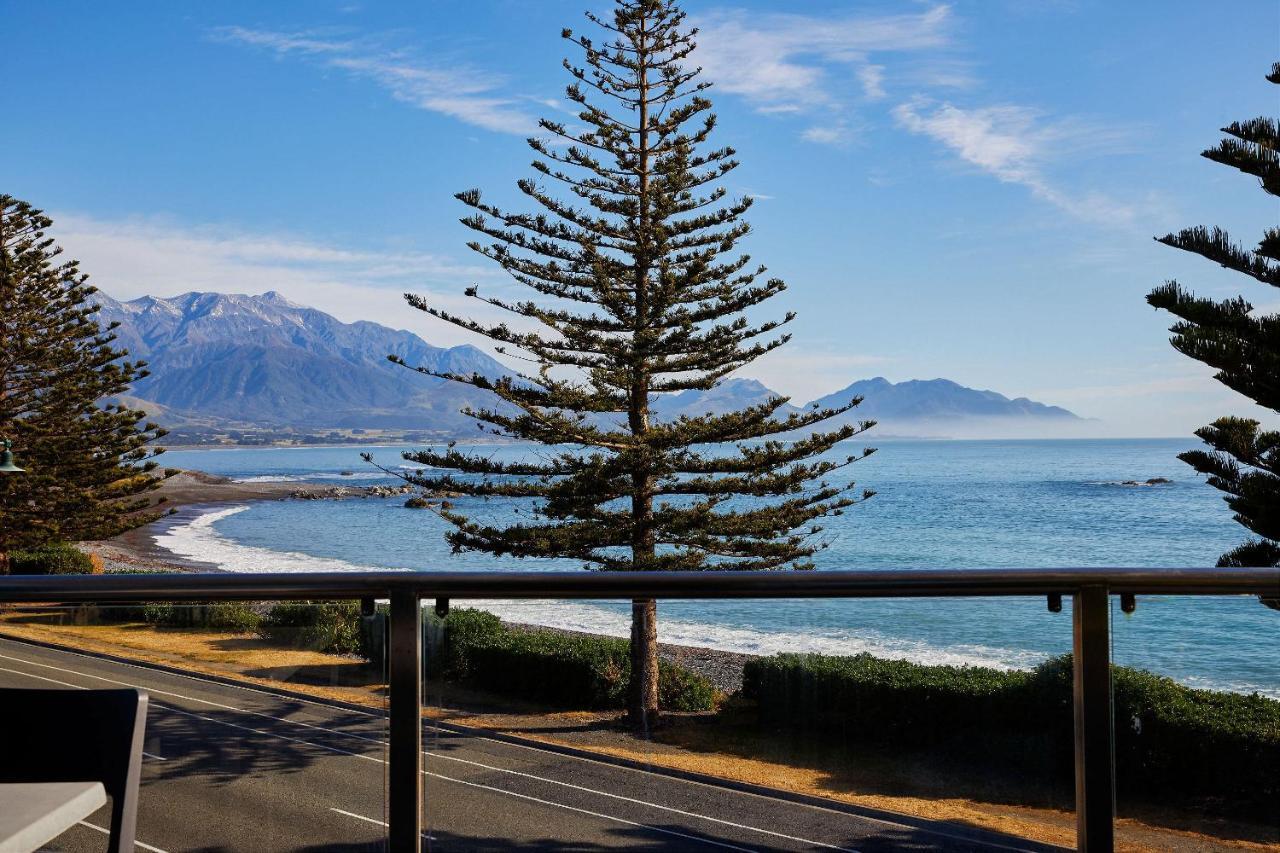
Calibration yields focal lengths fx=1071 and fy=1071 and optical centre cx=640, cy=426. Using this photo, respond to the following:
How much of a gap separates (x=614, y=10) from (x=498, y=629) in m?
14.0

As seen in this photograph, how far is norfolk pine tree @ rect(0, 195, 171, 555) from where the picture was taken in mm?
18250

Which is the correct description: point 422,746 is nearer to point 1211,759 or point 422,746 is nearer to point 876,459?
point 1211,759

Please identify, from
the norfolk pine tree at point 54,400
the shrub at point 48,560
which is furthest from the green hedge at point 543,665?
the shrub at point 48,560

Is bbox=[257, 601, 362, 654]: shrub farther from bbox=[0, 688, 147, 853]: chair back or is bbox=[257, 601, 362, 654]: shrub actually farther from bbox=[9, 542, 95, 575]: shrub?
bbox=[9, 542, 95, 575]: shrub

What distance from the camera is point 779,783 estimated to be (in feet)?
5.67

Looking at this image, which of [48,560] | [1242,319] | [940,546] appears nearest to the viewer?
[1242,319]

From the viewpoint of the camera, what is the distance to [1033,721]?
1740 mm

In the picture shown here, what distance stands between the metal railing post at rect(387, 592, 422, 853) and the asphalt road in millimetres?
18

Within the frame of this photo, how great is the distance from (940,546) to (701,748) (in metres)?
39.0

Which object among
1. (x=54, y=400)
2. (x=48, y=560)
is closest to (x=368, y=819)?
(x=54, y=400)

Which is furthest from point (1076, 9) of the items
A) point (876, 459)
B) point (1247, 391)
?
point (876, 459)

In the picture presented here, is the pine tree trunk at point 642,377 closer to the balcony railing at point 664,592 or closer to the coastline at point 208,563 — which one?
the coastline at point 208,563

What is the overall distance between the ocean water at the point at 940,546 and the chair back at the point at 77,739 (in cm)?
55

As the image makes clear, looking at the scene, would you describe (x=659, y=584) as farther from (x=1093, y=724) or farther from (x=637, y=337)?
(x=637, y=337)
